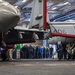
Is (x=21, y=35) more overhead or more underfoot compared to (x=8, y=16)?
more underfoot

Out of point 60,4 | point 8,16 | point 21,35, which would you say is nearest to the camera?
point 8,16

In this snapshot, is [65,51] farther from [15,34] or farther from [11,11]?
[11,11]

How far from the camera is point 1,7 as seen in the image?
39.6 ft

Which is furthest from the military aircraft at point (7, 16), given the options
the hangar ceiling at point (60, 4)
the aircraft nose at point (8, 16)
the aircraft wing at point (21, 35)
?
the hangar ceiling at point (60, 4)

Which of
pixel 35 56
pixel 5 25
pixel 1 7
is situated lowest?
pixel 35 56

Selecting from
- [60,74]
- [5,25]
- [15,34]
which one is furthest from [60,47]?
[60,74]

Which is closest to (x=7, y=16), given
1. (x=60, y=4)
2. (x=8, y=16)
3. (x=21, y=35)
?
(x=8, y=16)

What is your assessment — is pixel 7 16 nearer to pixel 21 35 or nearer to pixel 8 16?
pixel 8 16

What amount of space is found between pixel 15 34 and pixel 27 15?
29.6 metres

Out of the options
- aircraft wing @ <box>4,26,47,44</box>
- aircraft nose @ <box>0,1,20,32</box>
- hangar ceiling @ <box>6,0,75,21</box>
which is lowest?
aircraft wing @ <box>4,26,47,44</box>

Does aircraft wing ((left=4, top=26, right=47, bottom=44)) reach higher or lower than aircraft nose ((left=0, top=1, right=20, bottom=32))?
lower

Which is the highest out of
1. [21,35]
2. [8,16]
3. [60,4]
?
[60,4]

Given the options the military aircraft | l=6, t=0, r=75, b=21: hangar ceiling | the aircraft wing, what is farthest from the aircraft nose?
l=6, t=0, r=75, b=21: hangar ceiling

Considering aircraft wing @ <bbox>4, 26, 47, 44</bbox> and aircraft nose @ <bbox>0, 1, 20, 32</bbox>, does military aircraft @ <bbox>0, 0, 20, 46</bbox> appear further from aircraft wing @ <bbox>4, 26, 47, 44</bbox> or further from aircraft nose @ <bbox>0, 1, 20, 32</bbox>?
aircraft wing @ <bbox>4, 26, 47, 44</bbox>
